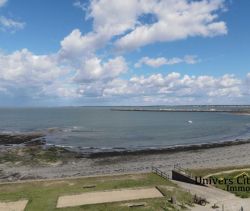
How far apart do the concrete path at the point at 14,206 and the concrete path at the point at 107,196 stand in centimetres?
291

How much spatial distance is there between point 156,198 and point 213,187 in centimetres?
668

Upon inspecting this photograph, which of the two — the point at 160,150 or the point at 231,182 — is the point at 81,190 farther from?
the point at 160,150

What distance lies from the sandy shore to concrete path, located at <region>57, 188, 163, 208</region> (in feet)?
55.6

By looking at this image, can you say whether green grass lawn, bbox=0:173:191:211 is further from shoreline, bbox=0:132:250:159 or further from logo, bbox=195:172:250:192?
shoreline, bbox=0:132:250:159

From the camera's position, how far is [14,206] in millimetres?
27328

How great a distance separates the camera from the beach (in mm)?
48144

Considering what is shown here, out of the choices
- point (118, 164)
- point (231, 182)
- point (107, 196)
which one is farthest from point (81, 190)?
point (118, 164)

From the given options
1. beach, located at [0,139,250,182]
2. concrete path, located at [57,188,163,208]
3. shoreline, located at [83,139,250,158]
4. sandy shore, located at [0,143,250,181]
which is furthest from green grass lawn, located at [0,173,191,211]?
shoreline, located at [83,139,250,158]

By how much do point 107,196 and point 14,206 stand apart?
789 cm

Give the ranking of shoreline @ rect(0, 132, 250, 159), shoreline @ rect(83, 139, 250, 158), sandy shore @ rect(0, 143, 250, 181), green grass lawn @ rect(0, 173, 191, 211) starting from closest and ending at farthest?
green grass lawn @ rect(0, 173, 191, 211), sandy shore @ rect(0, 143, 250, 181), shoreline @ rect(83, 139, 250, 158), shoreline @ rect(0, 132, 250, 159)

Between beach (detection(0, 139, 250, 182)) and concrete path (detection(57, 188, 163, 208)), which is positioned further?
beach (detection(0, 139, 250, 182))

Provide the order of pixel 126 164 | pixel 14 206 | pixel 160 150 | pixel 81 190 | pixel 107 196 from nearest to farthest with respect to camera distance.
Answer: pixel 14 206
pixel 107 196
pixel 81 190
pixel 126 164
pixel 160 150

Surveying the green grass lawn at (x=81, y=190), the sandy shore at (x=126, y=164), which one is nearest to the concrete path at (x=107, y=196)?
the green grass lawn at (x=81, y=190)

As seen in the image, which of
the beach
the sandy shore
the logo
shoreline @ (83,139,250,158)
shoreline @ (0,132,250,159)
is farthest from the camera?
shoreline @ (0,132,250,159)
